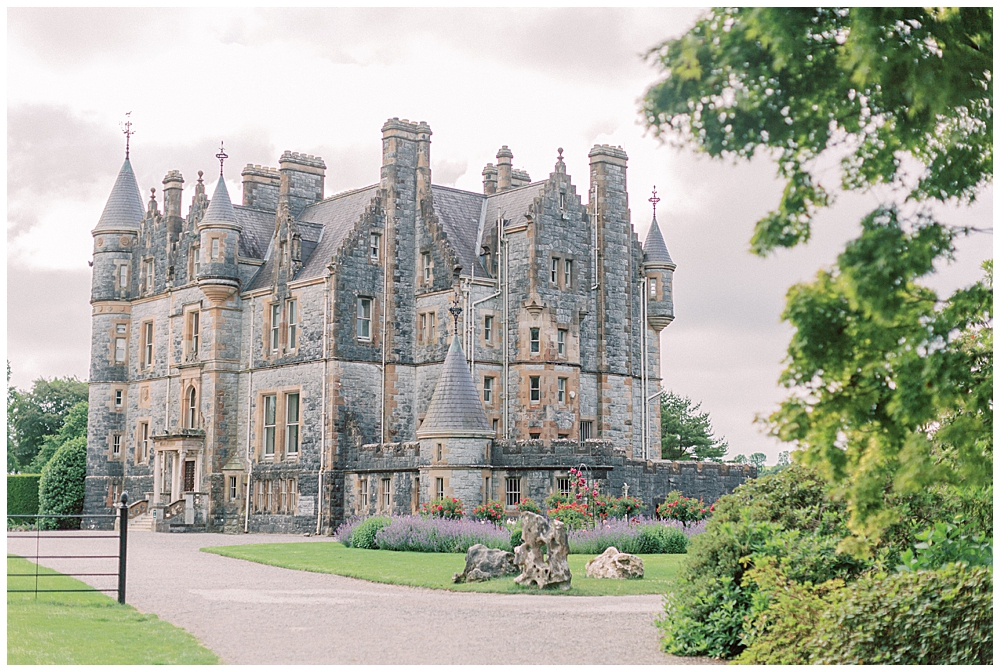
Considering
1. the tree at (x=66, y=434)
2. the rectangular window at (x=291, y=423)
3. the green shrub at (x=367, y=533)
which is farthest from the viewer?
the tree at (x=66, y=434)

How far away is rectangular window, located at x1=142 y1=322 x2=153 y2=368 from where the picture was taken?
47281mm

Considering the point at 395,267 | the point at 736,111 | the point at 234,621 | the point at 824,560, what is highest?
the point at 395,267

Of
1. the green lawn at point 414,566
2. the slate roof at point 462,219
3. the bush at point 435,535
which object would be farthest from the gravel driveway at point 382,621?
the slate roof at point 462,219

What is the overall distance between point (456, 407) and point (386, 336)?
22.2ft

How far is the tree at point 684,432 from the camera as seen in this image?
60.2m

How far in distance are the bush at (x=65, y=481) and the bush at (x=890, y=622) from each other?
138ft

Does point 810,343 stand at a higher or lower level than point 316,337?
lower

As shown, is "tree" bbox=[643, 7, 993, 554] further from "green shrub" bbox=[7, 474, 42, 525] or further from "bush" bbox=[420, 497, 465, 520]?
"green shrub" bbox=[7, 474, 42, 525]

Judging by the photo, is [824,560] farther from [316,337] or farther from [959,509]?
[316,337]

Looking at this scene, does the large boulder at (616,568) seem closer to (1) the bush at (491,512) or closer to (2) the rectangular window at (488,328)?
(1) the bush at (491,512)

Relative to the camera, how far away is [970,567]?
1123cm

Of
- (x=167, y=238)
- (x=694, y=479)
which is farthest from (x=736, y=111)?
(x=167, y=238)

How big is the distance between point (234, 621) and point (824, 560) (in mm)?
6915

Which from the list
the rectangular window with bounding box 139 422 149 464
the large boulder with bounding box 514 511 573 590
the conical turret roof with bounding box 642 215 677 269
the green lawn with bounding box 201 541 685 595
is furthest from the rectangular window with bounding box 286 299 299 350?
the large boulder with bounding box 514 511 573 590
